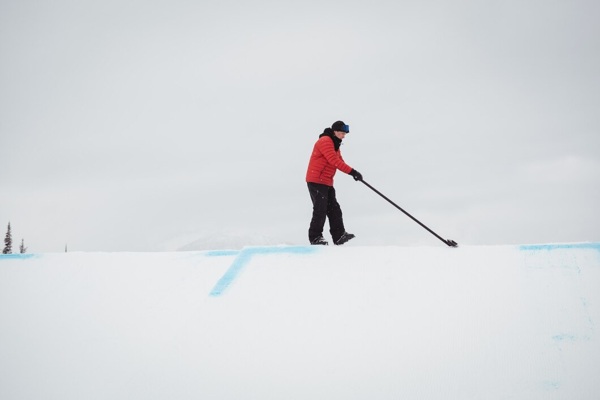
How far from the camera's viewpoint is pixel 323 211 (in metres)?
5.44

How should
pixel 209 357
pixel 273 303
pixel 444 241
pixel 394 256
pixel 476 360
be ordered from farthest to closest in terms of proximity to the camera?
1. pixel 444 241
2. pixel 394 256
3. pixel 273 303
4. pixel 209 357
5. pixel 476 360

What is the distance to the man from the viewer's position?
523 cm

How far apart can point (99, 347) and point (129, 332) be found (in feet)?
0.87

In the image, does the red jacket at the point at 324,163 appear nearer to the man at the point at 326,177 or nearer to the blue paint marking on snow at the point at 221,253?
the man at the point at 326,177

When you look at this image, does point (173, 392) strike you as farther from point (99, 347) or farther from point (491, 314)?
point (491, 314)

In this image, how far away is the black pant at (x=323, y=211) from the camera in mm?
5422

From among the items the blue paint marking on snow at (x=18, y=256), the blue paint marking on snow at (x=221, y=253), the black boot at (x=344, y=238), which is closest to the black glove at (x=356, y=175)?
the black boot at (x=344, y=238)

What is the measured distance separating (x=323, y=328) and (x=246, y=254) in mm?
1665

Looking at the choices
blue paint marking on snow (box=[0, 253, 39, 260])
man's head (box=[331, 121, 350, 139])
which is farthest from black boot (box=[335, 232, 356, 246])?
blue paint marking on snow (box=[0, 253, 39, 260])

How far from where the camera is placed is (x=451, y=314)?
139 inches

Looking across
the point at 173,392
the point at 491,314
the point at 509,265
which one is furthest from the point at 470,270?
the point at 173,392

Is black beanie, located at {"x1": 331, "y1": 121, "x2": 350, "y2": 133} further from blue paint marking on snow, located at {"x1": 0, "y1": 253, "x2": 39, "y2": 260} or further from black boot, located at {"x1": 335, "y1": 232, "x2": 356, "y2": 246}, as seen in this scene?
blue paint marking on snow, located at {"x1": 0, "y1": 253, "x2": 39, "y2": 260}

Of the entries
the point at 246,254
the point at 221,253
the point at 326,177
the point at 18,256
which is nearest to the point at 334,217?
the point at 326,177

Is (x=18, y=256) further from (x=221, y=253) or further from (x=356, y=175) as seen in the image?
(x=356, y=175)
